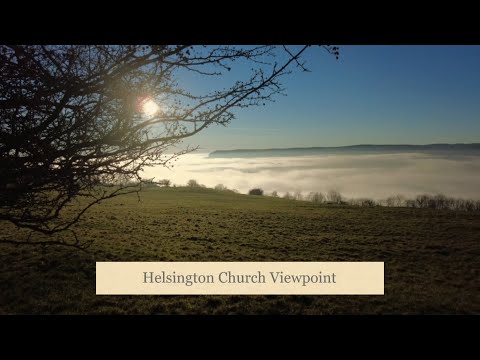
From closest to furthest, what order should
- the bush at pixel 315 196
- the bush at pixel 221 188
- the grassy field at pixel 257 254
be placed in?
the grassy field at pixel 257 254 < the bush at pixel 315 196 < the bush at pixel 221 188

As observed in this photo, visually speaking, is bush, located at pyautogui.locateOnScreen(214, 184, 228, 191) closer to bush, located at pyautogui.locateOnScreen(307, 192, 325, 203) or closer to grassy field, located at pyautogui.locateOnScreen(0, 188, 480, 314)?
bush, located at pyautogui.locateOnScreen(307, 192, 325, 203)

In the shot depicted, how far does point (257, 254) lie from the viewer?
11.2m

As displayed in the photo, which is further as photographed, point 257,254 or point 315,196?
point 315,196

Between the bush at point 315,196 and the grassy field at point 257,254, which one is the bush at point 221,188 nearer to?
the bush at point 315,196

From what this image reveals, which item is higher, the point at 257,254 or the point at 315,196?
the point at 257,254

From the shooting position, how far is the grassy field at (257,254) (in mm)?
6336

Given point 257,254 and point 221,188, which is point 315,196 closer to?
point 221,188

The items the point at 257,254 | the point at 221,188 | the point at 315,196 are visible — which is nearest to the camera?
the point at 257,254

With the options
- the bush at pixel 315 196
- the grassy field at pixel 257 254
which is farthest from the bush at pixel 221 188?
the grassy field at pixel 257 254

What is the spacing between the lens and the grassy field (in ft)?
20.8

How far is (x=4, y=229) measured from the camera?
1234 cm

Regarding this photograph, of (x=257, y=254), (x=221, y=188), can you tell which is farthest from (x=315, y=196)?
(x=257, y=254)
